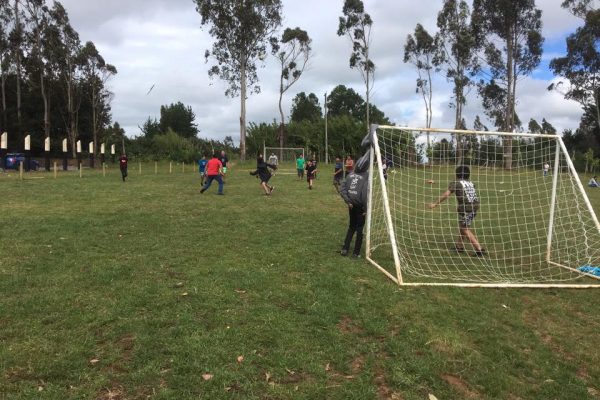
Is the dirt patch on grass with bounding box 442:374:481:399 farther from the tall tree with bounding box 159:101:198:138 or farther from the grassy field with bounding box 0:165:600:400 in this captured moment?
the tall tree with bounding box 159:101:198:138

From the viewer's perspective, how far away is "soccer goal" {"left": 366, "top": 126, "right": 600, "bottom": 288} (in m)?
6.70

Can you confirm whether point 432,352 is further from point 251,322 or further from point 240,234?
point 240,234

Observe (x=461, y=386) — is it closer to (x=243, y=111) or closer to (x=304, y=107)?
(x=243, y=111)

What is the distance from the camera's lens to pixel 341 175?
18641 mm

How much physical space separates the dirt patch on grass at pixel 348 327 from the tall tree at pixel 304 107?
78.0m

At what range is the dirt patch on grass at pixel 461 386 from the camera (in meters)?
3.50

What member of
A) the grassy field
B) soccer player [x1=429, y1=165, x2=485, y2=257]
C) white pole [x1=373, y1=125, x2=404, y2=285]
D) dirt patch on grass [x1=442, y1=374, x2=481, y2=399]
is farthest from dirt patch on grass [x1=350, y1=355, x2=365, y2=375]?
soccer player [x1=429, y1=165, x2=485, y2=257]

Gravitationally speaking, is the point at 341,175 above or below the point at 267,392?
above

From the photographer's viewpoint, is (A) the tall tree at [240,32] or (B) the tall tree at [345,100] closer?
(A) the tall tree at [240,32]

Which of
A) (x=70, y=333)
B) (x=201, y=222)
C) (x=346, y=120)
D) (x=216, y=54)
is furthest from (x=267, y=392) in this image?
(x=346, y=120)

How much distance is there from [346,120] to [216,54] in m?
14.3

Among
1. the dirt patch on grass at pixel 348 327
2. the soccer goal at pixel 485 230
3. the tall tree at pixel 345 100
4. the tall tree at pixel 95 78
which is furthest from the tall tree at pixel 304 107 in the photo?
the dirt patch on grass at pixel 348 327

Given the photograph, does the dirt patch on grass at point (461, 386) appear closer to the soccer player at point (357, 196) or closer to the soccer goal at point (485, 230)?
the soccer goal at point (485, 230)

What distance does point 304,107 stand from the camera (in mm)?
82562
